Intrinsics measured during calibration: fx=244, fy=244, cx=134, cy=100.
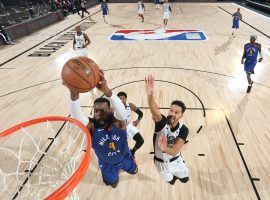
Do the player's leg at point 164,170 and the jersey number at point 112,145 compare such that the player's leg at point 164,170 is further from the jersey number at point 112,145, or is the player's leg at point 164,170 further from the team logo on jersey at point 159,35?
the team logo on jersey at point 159,35

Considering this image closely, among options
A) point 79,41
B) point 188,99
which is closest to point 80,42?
point 79,41

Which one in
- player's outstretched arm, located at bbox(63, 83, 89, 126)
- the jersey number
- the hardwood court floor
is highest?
player's outstretched arm, located at bbox(63, 83, 89, 126)

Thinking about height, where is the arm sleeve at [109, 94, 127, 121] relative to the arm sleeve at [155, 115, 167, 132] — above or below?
above

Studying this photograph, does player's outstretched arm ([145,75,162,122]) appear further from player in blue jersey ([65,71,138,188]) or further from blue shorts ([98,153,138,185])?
blue shorts ([98,153,138,185])

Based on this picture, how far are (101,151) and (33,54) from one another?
9.26 meters

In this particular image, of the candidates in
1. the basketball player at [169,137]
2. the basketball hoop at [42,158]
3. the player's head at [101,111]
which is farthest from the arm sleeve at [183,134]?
the basketball hoop at [42,158]

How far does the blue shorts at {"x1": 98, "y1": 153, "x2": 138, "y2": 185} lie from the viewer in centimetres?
379

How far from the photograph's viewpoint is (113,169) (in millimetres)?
3803

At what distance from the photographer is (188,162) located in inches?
182

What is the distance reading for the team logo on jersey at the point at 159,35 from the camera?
13.3 metres

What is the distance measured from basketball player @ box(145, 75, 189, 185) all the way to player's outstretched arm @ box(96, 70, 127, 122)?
0.37m

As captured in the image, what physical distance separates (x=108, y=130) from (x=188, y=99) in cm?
394

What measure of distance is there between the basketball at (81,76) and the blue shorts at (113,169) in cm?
135

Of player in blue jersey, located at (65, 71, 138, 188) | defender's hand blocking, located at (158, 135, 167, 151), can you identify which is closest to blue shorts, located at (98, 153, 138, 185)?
player in blue jersey, located at (65, 71, 138, 188)
